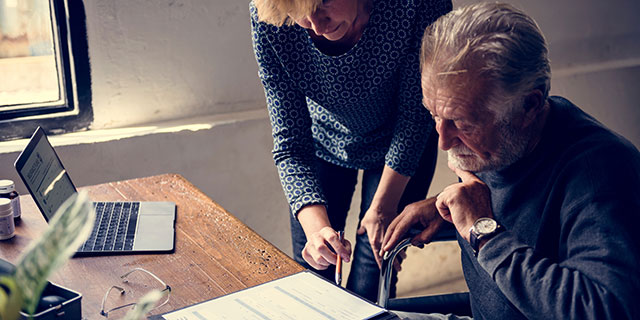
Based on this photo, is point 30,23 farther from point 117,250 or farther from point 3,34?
point 117,250

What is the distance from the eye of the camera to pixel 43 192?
4.41 ft

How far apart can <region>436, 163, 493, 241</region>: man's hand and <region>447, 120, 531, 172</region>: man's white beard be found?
0.05m

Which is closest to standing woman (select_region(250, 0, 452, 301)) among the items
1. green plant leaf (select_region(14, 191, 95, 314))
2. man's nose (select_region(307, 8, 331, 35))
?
man's nose (select_region(307, 8, 331, 35))

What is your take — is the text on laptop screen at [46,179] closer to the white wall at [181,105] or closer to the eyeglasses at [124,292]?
the eyeglasses at [124,292]

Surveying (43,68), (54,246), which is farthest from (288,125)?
(54,246)

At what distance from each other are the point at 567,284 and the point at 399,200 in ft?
2.37

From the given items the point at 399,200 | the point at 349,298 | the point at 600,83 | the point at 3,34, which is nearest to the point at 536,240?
the point at 349,298

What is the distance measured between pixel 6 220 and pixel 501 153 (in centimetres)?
106

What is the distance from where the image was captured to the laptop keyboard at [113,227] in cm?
133

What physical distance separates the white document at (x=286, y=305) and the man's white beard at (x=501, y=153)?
1.17ft

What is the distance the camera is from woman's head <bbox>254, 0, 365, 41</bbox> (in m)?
1.34

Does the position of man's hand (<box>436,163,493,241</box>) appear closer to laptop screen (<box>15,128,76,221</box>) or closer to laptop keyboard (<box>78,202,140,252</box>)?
laptop keyboard (<box>78,202,140,252</box>)

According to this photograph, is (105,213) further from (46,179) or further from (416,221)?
(416,221)

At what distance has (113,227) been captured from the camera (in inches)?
56.0
